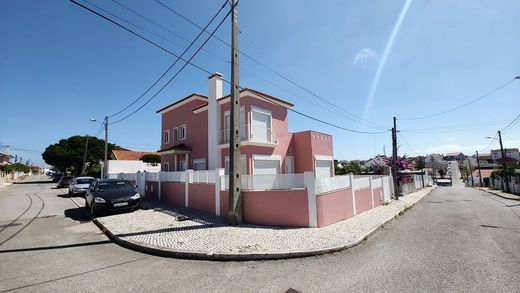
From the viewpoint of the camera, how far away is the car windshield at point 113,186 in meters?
11.4

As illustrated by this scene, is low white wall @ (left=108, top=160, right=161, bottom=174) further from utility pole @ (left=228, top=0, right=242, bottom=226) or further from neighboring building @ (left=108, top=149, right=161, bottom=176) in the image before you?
utility pole @ (left=228, top=0, right=242, bottom=226)

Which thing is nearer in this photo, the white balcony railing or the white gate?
the white balcony railing

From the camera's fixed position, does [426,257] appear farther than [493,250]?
No

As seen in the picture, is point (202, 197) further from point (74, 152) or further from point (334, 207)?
point (74, 152)

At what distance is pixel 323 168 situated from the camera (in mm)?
18734

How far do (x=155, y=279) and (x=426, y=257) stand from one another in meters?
5.56

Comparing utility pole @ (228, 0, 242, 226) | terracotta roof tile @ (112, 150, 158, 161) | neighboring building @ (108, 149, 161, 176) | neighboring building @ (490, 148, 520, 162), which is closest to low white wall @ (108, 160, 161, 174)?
neighboring building @ (108, 149, 161, 176)

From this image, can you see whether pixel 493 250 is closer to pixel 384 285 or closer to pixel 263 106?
pixel 384 285

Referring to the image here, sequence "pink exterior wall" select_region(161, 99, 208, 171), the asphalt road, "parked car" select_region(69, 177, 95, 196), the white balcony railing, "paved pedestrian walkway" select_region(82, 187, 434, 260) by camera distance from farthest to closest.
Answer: "parked car" select_region(69, 177, 95, 196) → "pink exterior wall" select_region(161, 99, 208, 171) → the white balcony railing → "paved pedestrian walkway" select_region(82, 187, 434, 260) → the asphalt road

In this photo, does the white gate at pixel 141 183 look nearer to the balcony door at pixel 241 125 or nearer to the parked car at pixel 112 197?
the parked car at pixel 112 197

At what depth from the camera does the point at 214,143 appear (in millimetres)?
16609

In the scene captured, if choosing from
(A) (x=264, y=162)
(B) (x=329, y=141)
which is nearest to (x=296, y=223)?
(A) (x=264, y=162)

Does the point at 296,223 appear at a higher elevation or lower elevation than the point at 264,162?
lower

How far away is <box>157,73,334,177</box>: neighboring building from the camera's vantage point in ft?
51.7
